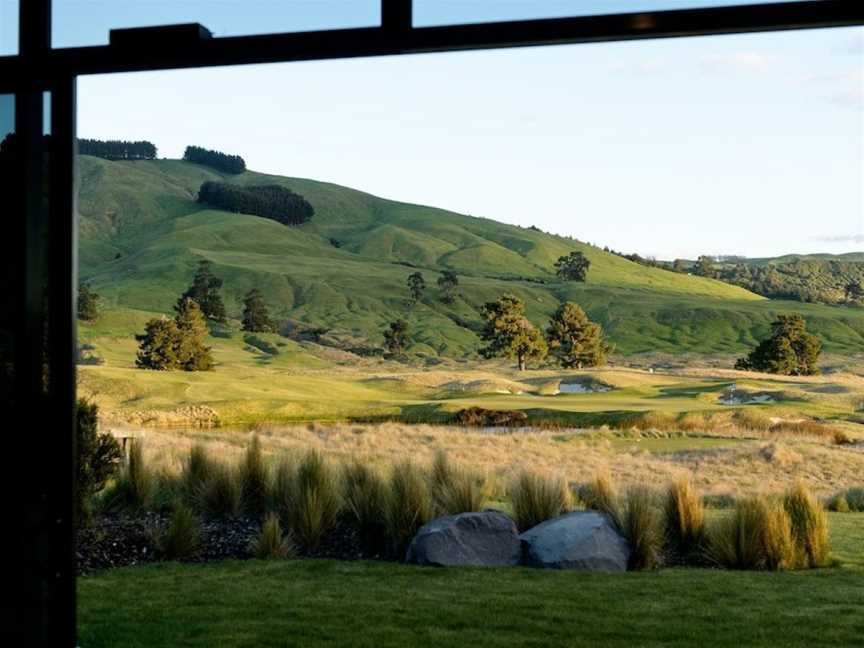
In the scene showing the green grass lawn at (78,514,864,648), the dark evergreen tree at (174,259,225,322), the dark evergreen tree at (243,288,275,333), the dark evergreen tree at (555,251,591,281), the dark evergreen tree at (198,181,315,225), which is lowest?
the green grass lawn at (78,514,864,648)

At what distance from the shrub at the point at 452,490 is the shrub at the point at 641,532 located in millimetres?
1307

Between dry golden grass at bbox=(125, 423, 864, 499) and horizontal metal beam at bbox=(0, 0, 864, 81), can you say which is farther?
dry golden grass at bbox=(125, 423, 864, 499)

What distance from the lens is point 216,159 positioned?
108 meters

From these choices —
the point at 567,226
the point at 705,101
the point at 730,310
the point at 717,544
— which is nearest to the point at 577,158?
the point at 567,226

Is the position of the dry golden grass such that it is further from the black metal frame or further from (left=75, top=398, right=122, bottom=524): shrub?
the black metal frame

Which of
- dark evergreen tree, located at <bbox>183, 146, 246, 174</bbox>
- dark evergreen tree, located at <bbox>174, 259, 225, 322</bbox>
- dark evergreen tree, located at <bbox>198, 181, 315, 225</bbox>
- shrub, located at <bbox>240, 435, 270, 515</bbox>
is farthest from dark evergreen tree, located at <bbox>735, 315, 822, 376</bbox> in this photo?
dark evergreen tree, located at <bbox>183, 146, 246, 174</bbox>

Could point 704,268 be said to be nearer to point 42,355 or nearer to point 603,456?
point 603,456

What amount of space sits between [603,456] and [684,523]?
34.6ft

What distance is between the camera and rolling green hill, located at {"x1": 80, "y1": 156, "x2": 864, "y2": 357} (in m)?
66.8

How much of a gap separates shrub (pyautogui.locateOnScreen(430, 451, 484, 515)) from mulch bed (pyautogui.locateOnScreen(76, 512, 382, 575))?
28.0 inches

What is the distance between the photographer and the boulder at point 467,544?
7.22 m

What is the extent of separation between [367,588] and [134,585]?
1254 millimetres

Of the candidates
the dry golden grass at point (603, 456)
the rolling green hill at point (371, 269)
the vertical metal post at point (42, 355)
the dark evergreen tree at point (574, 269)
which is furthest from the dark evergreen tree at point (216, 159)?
the vertical metal post at point (42, 355)

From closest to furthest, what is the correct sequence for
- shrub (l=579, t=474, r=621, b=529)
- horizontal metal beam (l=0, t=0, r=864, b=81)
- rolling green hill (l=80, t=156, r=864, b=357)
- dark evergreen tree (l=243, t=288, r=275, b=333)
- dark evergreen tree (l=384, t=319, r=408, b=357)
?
horizontal metal beam (l=0, t=0, r=864, b=81)
shrub (l=579, t=474, r=621, b=529)
dark evergreen tree (l=243, t=288, r=275, b=333)
dark evergreen tree (l=384, t=319, r=408, b=357)
rolling green hill (l=80, t=156, r=864, b=357)
